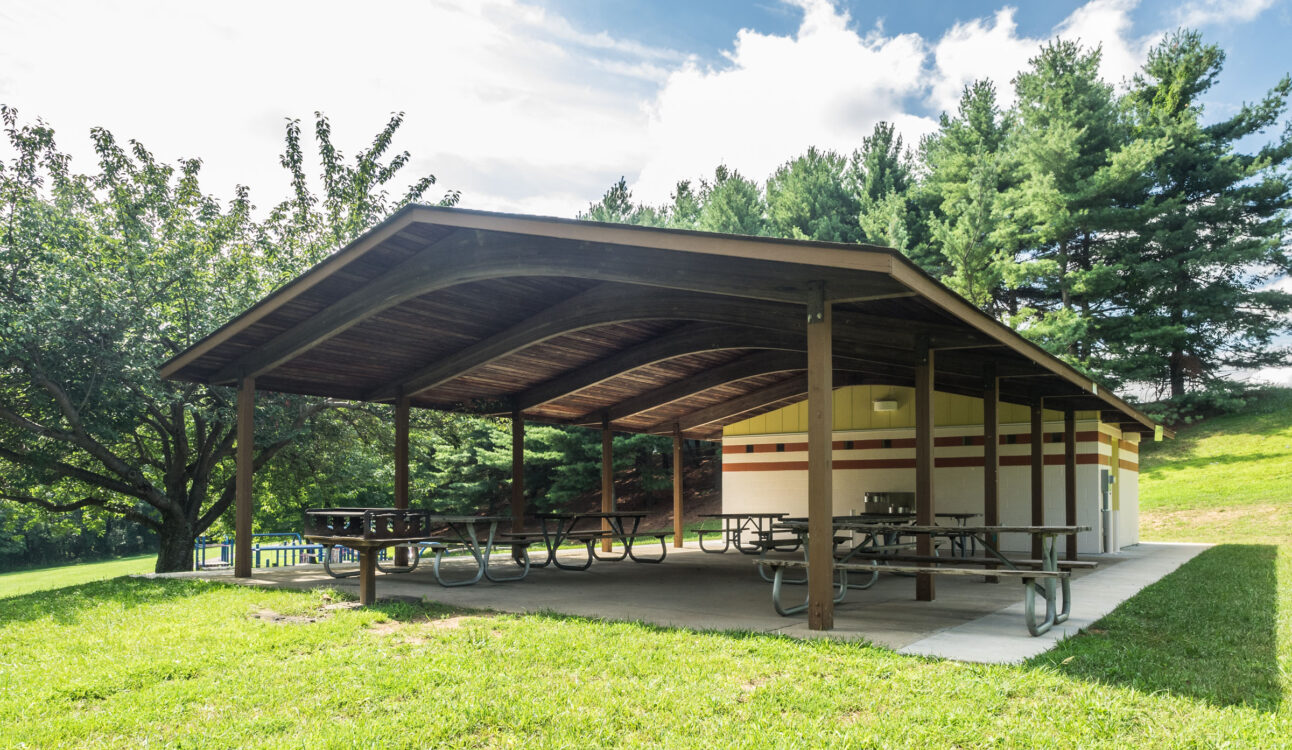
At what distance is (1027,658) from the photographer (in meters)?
4.73

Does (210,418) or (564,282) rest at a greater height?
(564,282)

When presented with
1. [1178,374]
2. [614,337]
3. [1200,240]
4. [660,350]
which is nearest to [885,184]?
[1200,240]

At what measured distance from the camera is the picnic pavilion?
601 cm

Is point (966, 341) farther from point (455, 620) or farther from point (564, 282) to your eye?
point (455, 620)

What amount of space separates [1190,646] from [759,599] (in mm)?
3448

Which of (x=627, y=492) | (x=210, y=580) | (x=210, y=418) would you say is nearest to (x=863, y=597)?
(x=210, y=580)

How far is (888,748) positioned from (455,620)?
3.94 metres

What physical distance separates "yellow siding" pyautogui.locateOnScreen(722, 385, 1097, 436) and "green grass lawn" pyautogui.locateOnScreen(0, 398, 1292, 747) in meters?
6.68

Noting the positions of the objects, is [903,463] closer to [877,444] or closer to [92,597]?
[877,444]

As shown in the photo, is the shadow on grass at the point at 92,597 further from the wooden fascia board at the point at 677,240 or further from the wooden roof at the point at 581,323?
the wooden fascia board at the point at 677,240

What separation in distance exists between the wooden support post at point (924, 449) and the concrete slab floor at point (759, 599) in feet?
0.72

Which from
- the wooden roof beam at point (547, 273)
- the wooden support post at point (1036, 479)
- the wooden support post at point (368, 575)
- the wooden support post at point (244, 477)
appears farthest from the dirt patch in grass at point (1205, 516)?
the wooden support post at point (244, 477)

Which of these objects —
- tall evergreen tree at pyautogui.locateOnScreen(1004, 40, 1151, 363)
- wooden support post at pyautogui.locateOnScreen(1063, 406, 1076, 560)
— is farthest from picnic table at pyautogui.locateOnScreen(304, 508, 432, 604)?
tall evergreen tree at pyautogui.locateOnScreen(1004, 40, 1151, 363)

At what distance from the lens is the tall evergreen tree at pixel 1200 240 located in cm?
2605
